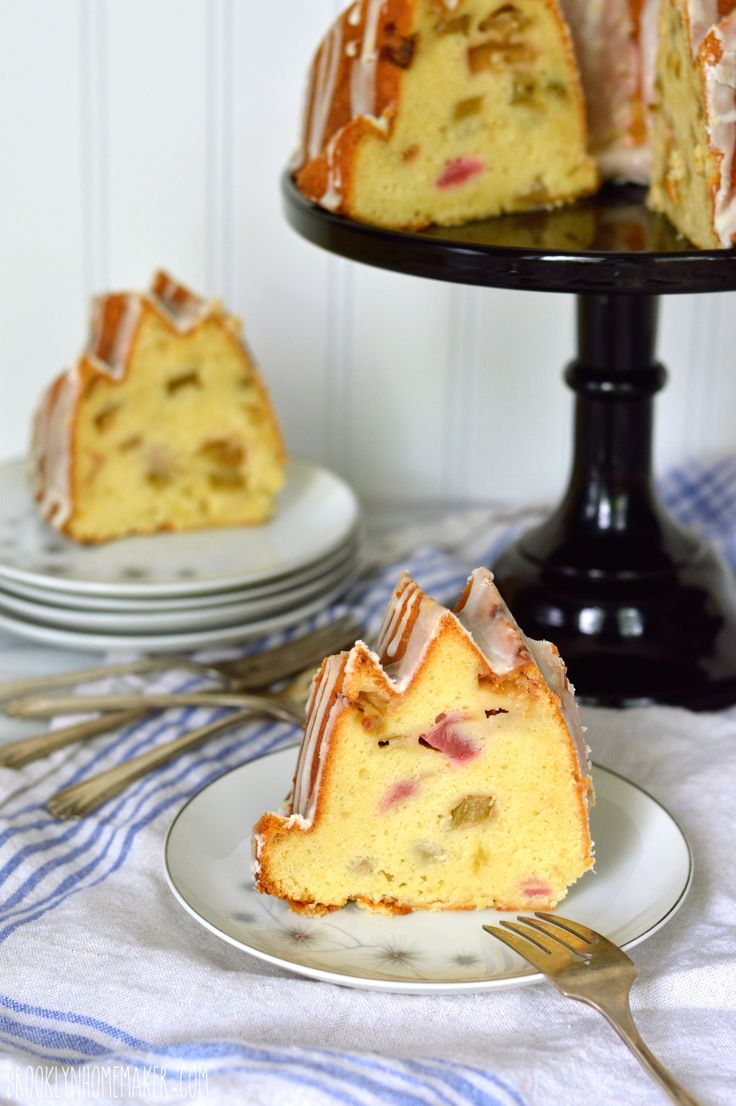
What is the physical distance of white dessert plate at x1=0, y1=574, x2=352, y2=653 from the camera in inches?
54.3

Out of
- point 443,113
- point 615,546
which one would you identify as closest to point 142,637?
point 615,546

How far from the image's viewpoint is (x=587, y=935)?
0.91m

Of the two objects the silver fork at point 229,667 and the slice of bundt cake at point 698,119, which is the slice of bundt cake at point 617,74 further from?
the silver fork at point 229,667

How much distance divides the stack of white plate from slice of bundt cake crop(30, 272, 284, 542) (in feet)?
0.10

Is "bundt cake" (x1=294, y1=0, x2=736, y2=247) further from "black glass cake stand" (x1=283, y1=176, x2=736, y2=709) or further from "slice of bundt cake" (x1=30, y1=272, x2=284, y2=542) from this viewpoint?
"slice of bundt cake" (x1=30, y1=272, x2=284, y2=542)

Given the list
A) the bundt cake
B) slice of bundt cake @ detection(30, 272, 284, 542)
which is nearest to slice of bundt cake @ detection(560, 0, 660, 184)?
the bundt cake

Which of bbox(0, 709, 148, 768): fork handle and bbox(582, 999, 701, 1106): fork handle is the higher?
bbox(582, 999, 701, 1106): fork handle

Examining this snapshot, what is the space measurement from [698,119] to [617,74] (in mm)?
188

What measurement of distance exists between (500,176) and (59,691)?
0.59m

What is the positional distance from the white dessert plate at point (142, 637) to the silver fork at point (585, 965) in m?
0.52

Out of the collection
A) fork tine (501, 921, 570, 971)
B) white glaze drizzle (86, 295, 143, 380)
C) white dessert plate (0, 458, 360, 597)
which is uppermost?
white glaze drizzle (86, 295, 143, 380)

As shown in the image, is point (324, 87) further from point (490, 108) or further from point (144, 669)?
point (144, 669)

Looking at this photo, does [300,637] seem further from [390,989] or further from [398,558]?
[390,989]

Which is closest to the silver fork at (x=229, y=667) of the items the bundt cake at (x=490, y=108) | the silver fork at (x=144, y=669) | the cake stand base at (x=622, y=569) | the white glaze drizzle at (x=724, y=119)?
the silver fork at (x=144, y=669)
